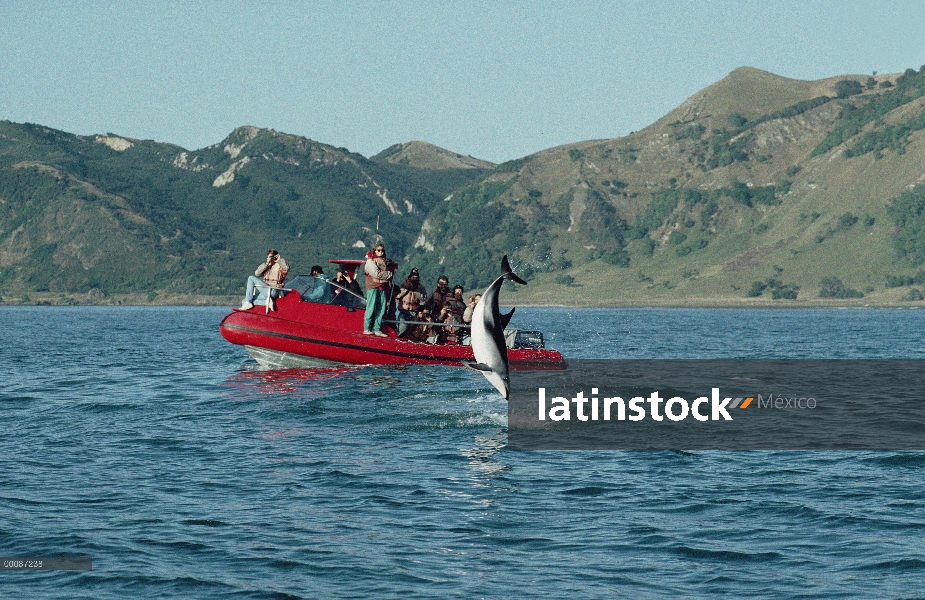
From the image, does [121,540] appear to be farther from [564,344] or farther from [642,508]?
[564,344]

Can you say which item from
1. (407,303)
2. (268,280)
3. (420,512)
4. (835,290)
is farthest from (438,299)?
(835,290)

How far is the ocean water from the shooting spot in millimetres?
11195

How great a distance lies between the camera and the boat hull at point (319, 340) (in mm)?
31188

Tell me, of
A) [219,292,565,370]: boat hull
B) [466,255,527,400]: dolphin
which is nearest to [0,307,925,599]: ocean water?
[466,255,527,400]: dolphin

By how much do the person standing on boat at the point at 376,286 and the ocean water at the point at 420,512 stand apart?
6.78 metres

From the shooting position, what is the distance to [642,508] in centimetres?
1423

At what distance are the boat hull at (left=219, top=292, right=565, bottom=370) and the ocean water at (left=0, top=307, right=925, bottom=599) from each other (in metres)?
7.50

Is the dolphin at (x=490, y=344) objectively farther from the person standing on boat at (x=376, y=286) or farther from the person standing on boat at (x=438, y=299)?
the person standing on boat at (x=438, y=299)


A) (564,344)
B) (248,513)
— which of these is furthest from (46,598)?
(564,344)

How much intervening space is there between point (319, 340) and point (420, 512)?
17623 mm

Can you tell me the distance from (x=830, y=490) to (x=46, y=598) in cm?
979

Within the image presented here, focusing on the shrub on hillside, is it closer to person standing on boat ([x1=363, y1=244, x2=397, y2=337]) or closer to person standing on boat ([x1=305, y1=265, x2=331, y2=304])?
person standing on boat ([x1=363, y1=244, x2=397, y2=337])

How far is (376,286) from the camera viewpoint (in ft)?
100

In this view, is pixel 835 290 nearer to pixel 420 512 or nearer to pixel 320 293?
pixel 320 293
